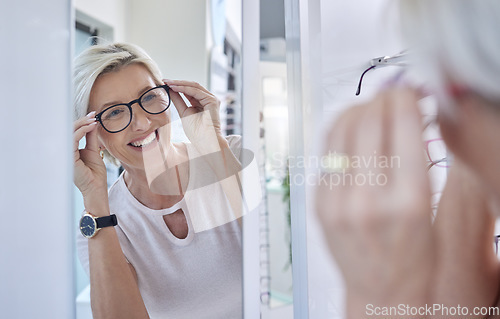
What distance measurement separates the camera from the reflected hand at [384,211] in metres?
0.95

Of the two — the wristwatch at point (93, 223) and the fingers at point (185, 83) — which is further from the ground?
the fingers at point (185, 83)

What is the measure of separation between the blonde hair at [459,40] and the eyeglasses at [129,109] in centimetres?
62

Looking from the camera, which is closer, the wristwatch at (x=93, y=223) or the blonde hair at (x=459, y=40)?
the blonde hair at (x=459, y=40)

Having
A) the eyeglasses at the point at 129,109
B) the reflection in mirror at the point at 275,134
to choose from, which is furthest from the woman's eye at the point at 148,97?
the reflection in mirror at the point at 275,134

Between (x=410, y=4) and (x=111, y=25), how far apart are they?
721mm

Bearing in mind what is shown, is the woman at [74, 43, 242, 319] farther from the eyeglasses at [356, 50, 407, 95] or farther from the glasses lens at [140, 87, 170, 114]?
the eyeglasses at [356, 50, 407, 95]

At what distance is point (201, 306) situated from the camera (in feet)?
3.39

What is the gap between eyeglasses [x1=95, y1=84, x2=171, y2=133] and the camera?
0.98 meters

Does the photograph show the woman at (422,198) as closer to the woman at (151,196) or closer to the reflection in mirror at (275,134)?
the reflection in mirror at (275,134)

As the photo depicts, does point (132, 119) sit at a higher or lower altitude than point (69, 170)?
higher

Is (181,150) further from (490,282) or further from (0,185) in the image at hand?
(490,282)

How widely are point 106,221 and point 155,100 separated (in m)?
0.33

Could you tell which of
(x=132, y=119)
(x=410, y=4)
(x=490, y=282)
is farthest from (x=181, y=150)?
(x=490, y=282)

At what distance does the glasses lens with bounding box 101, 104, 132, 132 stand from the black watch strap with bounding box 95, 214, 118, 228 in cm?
22
